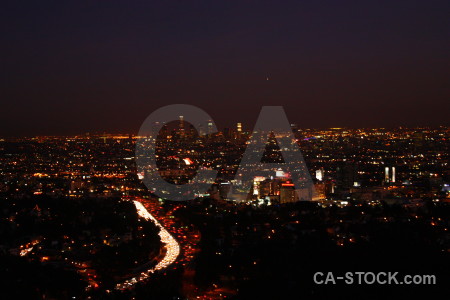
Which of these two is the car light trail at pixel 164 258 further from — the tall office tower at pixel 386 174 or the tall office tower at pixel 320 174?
the tall office tower at pixel 386 174

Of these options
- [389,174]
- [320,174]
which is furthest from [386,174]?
[320,174]

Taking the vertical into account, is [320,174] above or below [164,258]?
above

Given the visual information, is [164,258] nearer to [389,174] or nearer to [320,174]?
[320,174]

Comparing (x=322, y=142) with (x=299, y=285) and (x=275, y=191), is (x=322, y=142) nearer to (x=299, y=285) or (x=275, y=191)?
(x=275, y=191)

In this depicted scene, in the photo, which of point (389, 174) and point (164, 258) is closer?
point (164, 258)

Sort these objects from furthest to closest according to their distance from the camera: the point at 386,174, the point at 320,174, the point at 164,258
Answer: the point at 386,174, the point at 320,174, the point at 164,258

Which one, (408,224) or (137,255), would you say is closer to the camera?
(137,255)

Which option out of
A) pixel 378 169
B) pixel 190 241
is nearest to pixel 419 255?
pixel 190 241

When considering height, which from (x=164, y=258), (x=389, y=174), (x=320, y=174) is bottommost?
(x=164, y=258)

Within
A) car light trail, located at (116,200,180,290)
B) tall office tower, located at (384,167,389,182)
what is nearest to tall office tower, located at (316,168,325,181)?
tall office tower, located at (384,167,389,182)

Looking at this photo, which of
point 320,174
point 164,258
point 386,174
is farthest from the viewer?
point 386,174

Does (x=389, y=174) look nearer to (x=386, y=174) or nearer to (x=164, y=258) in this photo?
(x=386, y=174)
